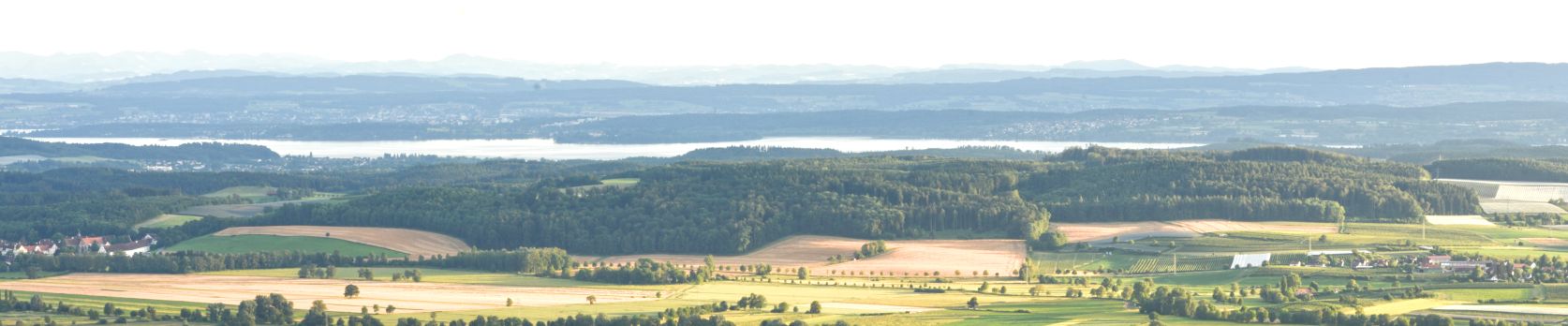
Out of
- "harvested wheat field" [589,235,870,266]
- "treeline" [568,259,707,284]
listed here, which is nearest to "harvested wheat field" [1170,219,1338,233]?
"harvested wheat field" [589,235,870,266]

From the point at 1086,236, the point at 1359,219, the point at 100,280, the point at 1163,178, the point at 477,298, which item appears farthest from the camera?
the point at 1163,178

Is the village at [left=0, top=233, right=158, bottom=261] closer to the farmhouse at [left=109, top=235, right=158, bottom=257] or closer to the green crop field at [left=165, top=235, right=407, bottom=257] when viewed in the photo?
the farmhouse at [left=109, top=235, right=158, bottom=257]

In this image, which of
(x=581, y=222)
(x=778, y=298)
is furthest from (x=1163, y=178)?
(x=778, y=298)

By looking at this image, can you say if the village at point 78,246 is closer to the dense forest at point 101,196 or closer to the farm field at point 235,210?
the dense forest at point 101,196

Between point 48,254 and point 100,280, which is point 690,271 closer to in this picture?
point 100,280

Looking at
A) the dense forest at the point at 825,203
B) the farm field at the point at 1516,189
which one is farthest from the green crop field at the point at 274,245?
the farm field at the point at 1516,189

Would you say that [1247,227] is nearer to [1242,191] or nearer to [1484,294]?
[1242,191]

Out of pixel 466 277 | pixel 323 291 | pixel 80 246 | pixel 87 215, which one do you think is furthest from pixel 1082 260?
pixel 87 215

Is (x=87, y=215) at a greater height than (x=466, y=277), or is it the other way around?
(x=87, y=215)
